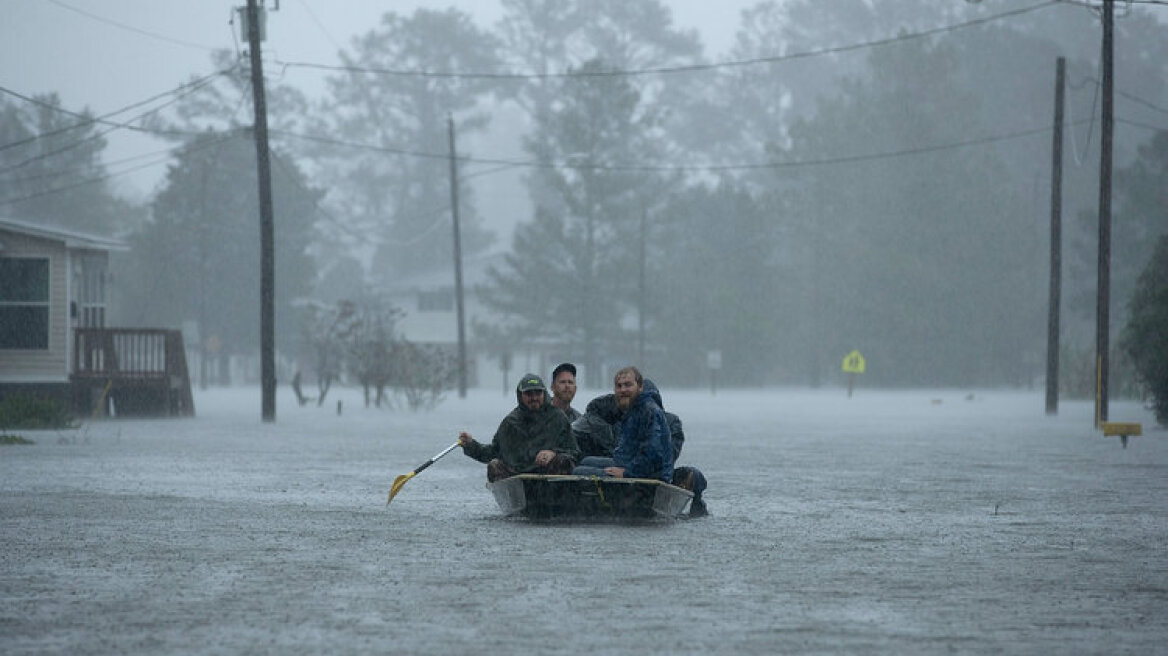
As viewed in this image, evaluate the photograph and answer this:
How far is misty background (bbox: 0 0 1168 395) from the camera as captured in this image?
8625 cm

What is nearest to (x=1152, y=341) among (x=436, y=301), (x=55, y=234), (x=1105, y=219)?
(x=1105, y=219)

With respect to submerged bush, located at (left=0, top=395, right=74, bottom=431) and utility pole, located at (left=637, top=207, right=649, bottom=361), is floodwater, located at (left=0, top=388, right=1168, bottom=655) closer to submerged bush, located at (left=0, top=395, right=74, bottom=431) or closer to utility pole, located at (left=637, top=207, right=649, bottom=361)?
submerged bush, located at (left=0, top=395, right=74, bottom=431)

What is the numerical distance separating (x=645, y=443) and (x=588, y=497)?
70 cm

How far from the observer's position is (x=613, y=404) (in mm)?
16391

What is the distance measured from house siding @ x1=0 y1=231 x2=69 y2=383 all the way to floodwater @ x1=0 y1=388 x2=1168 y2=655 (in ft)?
45.8

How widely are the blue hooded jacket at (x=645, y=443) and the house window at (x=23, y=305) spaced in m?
26.9

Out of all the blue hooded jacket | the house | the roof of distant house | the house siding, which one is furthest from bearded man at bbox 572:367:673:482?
the roof of distant house

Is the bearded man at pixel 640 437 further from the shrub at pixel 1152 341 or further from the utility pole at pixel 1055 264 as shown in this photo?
the utility pole at pixel 1055 264

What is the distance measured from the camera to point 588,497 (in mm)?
15289

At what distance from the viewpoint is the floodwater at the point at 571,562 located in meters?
9.34

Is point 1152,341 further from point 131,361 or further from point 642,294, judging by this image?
point 642,294

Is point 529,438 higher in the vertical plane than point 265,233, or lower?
lower

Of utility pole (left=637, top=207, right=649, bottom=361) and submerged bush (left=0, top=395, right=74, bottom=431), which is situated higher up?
utility pole (left=637, top=207, right=649, bottom=361)

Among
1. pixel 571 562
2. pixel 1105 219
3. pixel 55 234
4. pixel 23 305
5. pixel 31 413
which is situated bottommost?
pixel 571 562
